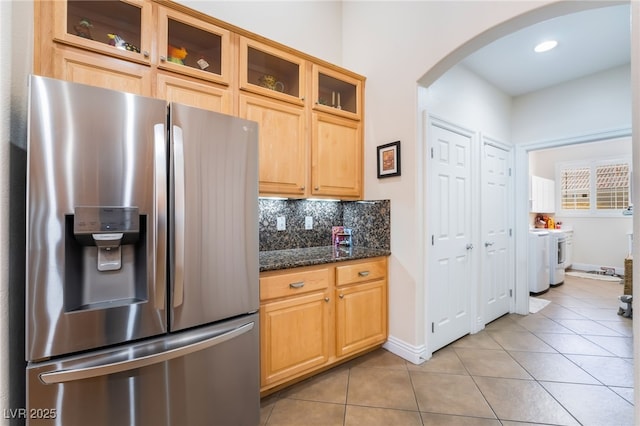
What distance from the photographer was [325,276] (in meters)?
2.03

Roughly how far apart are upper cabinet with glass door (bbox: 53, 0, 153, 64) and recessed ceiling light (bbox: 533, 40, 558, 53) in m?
3.25

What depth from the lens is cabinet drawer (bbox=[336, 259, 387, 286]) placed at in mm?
2113

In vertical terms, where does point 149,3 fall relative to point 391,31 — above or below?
below

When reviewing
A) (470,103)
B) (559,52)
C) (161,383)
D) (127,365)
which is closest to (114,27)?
(127,365)

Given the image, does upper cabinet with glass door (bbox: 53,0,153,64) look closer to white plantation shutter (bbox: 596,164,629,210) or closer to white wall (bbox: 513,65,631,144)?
white wall (bbox: 513,65,631,144)

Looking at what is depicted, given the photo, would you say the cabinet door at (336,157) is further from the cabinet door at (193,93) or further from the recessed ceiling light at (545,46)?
the recessed ceiling light at (545,46)

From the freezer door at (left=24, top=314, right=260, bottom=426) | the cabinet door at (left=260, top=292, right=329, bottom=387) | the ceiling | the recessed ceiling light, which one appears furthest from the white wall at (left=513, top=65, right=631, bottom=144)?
the freezer door at (left=24, top=314, right=260, bottom=426)

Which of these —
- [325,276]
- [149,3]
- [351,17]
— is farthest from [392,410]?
[351,17]

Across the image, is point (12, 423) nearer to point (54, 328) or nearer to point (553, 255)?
point (54, 328)

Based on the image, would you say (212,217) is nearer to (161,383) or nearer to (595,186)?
(161,383)

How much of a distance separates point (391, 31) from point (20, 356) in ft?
10.6

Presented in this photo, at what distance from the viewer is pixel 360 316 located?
225cm

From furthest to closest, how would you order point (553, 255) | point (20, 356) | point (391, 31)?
point (553, 255) < point (391, 31) < point (20, 356)

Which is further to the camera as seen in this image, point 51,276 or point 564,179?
point 564,179
